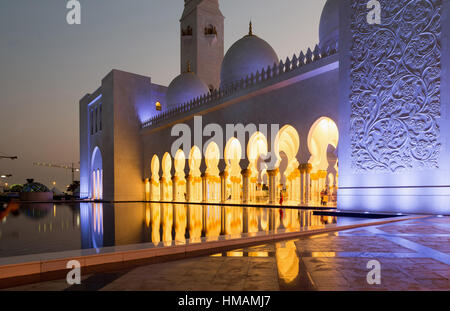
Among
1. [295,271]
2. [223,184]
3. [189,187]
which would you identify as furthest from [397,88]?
[189,187]

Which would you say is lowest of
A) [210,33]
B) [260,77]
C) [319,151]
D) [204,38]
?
[319,151]

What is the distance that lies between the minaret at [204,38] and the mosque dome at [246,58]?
16.5ft


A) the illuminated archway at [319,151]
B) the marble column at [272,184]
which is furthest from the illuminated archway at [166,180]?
the illuminated archway at [319,151]

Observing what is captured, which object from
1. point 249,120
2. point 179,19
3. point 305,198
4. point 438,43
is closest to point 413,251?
point 438,43

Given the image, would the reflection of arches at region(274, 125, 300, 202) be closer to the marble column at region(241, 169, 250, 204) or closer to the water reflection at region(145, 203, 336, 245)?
the marble column at region(241, 169, 250, 204)

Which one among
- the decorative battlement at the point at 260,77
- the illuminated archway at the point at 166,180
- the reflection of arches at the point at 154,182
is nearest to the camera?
the decorative battlement at the point at 260,77

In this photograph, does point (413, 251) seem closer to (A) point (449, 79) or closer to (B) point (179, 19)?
(A) point (449, 79)

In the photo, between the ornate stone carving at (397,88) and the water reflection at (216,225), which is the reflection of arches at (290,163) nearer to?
the ornate stone carving at (397,88)

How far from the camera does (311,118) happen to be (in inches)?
283

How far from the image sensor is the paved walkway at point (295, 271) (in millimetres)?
1318

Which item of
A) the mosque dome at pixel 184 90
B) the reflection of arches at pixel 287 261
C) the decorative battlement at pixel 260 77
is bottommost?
the reflection of arches at pixel 287 261

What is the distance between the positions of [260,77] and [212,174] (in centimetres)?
340

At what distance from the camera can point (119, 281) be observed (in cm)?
142

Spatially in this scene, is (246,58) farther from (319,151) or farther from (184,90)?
(319,151)
